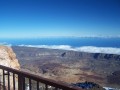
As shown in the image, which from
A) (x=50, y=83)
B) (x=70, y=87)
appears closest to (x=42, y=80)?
(x=50, y=83)

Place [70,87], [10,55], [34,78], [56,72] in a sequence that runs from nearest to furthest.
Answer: [70,87] → [34,78] → [10,55] → [56,72]

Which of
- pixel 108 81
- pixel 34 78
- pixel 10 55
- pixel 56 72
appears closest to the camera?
pixel 34 78

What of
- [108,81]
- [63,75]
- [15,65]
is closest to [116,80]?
[108,81]

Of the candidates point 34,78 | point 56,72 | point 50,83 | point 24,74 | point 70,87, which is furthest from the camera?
point 56,72

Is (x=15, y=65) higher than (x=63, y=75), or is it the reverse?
(x=15, y=65)

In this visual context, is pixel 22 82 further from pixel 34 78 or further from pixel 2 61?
pixel 2 61

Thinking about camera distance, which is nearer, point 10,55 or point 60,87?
point 60,87

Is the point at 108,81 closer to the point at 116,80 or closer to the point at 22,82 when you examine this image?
the point at 116,80

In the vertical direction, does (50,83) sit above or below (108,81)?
above

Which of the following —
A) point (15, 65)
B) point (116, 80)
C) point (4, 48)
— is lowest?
point (116, 80)
